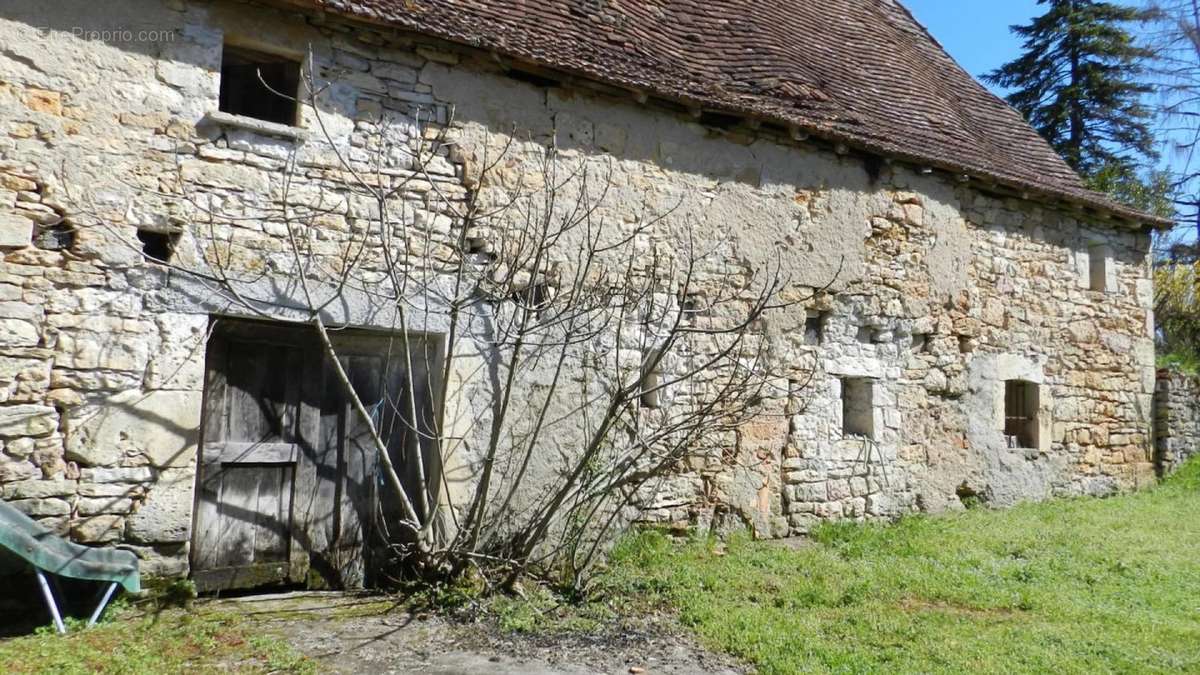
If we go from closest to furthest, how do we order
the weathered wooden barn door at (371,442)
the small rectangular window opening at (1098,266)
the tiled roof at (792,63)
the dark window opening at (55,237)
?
the dark window opening at (55,237) < the weathered wooden barn door at (371,442) < the tiled roof at (792,63) < the small rectangular window opening at (1098,266)

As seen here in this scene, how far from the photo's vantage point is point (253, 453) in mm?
5457

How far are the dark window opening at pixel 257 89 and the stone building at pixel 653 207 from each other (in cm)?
2

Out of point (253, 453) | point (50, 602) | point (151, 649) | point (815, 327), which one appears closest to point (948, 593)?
point (815, 327)

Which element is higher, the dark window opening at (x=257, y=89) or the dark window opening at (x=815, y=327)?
the dark window opening at (x=257, y=89)

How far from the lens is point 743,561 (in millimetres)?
6355

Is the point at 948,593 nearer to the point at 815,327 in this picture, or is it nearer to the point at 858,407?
the point at 858,407

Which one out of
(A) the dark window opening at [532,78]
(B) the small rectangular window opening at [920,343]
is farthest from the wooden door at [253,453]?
(B) the small rectangular window opening at [920,343]

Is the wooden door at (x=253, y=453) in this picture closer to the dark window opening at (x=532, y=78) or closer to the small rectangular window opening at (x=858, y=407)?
the dark window opening at (x=532, y=78)

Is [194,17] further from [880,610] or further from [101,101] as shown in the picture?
[880,610]

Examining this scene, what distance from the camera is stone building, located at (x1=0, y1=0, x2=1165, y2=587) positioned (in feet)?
15.8

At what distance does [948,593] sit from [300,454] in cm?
427

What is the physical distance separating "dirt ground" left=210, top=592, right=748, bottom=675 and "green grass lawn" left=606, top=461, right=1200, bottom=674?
0.30 metres

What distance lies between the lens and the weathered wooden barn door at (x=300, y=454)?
5355mm

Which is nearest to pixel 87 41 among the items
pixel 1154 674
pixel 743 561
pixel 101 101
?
pixel 101 101
